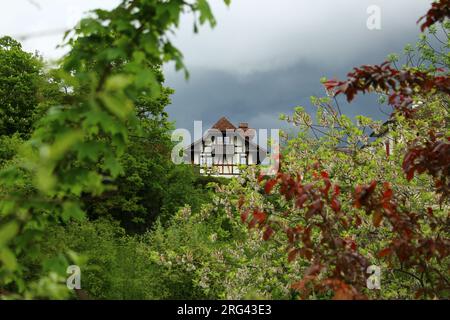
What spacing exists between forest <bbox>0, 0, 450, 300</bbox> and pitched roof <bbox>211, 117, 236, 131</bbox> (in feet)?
70.3

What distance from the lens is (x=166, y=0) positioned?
2666mm

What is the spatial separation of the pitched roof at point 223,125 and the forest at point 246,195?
21.4m

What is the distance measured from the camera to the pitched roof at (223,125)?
4258 centimetres

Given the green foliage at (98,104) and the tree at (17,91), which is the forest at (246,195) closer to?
the green foliage at (98,104)

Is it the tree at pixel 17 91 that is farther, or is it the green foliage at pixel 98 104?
the tree at pixel 17 91

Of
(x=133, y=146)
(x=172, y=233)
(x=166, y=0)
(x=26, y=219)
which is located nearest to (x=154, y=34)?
(x=166, y=0)

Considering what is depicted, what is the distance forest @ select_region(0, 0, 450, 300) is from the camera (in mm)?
2496

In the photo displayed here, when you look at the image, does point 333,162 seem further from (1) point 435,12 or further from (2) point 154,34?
(2) point 154,34

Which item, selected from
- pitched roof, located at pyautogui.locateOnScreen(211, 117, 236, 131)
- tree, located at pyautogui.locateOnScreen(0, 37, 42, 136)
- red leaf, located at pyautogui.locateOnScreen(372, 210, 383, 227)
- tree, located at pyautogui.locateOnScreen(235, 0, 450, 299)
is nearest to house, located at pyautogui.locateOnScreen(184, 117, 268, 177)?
pitched roof, located at pyautogui.locateOnScreen(211, 117, 236, 131)

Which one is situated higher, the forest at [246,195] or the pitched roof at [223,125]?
the pitched roof at [223,125]

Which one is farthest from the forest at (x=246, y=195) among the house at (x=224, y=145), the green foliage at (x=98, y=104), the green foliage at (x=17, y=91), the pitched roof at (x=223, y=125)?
the pitched roof at (x=223, y=125)

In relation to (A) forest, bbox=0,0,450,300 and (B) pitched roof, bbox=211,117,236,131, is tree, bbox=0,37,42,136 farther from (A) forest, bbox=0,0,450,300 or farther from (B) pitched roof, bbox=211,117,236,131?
(B) pitched roof, bbox=211,117,236,131

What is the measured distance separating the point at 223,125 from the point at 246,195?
112ft
